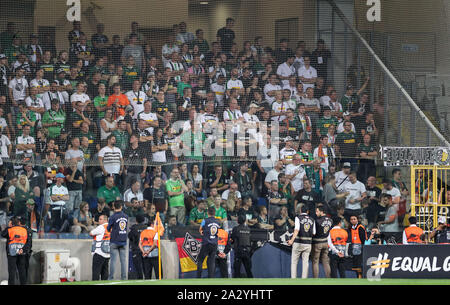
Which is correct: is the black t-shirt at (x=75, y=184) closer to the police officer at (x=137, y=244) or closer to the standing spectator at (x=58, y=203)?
the standing spectator at (x=58, y=203)

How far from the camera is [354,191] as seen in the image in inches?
649

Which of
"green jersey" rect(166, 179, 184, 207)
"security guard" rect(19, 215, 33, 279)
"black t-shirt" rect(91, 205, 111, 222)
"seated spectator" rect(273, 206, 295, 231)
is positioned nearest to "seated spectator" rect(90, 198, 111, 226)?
"black t-shirt" rect(91, 205, 111, 222)

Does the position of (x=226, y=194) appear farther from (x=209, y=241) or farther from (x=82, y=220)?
(x=82, y=220)

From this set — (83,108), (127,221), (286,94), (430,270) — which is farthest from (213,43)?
(430,270)

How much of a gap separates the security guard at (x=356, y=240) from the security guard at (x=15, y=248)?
6096 millimetres

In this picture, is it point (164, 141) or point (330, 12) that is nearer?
point (164, 141)

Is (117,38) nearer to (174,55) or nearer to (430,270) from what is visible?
(174,55)

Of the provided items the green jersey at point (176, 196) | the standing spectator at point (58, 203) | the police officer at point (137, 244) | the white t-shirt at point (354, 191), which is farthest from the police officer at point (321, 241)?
the standing spectator at point (58, 203)

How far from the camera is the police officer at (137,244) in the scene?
15.2 meters

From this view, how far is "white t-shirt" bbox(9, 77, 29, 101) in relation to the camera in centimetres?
1722

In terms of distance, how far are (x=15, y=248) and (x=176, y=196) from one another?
324 cm

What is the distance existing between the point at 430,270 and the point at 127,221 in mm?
5539

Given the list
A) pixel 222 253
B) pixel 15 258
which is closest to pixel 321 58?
pixel 222 253

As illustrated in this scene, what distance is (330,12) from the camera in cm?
1945
